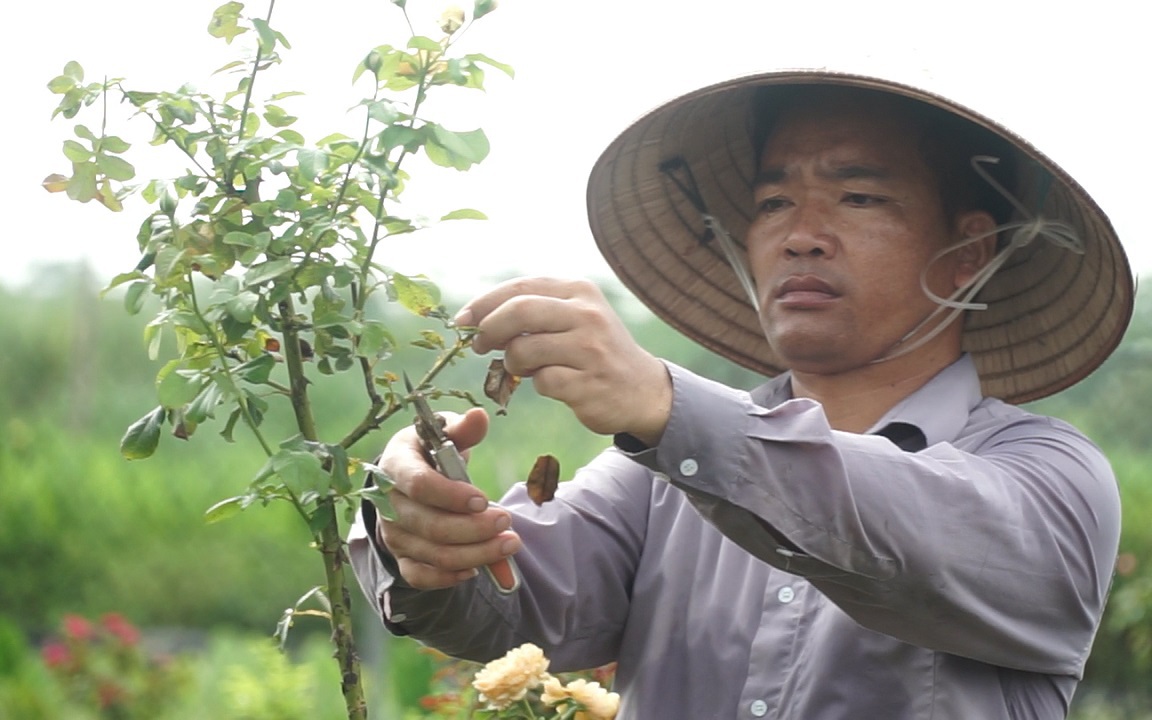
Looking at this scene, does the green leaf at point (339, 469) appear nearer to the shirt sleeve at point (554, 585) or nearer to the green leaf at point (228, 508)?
the green leaf at point (228, 508)

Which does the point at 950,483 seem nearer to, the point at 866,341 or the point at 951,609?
the point at 951,609

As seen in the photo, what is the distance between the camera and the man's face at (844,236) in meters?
2.07

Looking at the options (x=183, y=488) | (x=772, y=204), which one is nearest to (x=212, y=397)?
(x=772, y=204)

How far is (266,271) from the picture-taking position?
135 cm

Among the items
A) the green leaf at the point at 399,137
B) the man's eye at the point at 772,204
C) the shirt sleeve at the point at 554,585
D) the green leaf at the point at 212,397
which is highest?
the green leaf at the point at 399,137

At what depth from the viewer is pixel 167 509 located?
7719 mm

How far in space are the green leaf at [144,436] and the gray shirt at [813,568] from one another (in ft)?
1.34

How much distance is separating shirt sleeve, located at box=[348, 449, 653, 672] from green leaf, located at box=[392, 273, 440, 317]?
16.4 inches

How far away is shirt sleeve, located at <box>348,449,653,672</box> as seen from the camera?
1832 mm

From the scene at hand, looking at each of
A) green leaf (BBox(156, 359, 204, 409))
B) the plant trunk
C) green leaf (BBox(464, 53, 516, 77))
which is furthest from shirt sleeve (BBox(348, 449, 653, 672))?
green leaf (BBox(464, 53, 516, 77))

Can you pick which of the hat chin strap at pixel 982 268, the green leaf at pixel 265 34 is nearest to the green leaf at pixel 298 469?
the green leaf at pixel 265 34

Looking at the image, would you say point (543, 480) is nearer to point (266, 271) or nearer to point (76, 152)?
point (266, 271)

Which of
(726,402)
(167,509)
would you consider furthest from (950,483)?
(167,509)

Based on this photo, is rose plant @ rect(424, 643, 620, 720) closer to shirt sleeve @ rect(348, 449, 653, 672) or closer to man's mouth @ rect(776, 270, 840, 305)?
shirt sleeve @ rect(348, 449, 653, 672)
